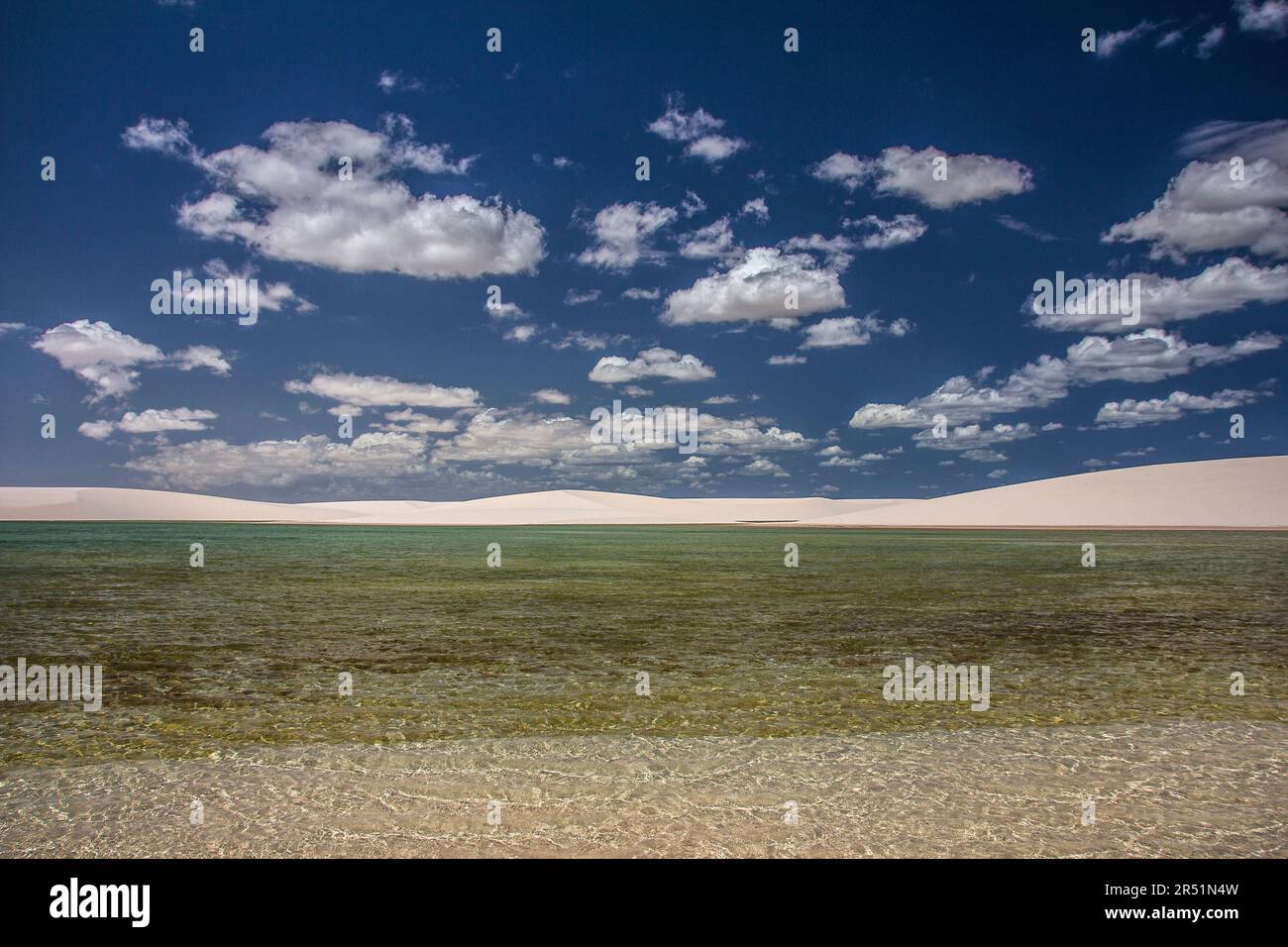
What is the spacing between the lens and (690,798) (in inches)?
258

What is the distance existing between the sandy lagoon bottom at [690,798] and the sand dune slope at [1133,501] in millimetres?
93700

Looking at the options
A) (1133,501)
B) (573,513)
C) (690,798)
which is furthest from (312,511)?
(690,798)

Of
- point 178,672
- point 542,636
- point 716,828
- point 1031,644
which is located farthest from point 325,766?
point 1031,644

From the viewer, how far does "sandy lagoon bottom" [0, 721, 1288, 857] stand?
5637 mm

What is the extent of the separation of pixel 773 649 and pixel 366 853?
9.58m

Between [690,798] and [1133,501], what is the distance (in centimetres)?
10885

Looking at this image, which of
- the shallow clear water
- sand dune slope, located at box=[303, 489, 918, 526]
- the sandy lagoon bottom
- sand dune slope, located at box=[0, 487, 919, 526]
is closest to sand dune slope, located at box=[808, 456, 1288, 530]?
sand dune slope, located at box=[0, 487, 919, 526]

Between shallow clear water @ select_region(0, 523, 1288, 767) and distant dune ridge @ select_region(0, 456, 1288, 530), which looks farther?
distant dune ridge @ select_region(0, 456, 1288, 530)

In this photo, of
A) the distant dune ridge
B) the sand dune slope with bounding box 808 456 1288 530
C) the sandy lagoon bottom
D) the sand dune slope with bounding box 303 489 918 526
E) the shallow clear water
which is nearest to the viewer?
the sandy lagoon bottom

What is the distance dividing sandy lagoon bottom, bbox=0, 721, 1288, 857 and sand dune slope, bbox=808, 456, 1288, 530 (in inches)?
3689

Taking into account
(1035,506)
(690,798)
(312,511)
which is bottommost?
(690,798)

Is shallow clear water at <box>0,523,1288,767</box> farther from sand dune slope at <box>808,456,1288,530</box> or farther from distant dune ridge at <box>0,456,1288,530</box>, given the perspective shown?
distant dune ridge at <box>0,456,1288,530</box>

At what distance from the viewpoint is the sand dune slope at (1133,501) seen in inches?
3396

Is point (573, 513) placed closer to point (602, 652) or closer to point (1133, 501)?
point (1133, 501)
